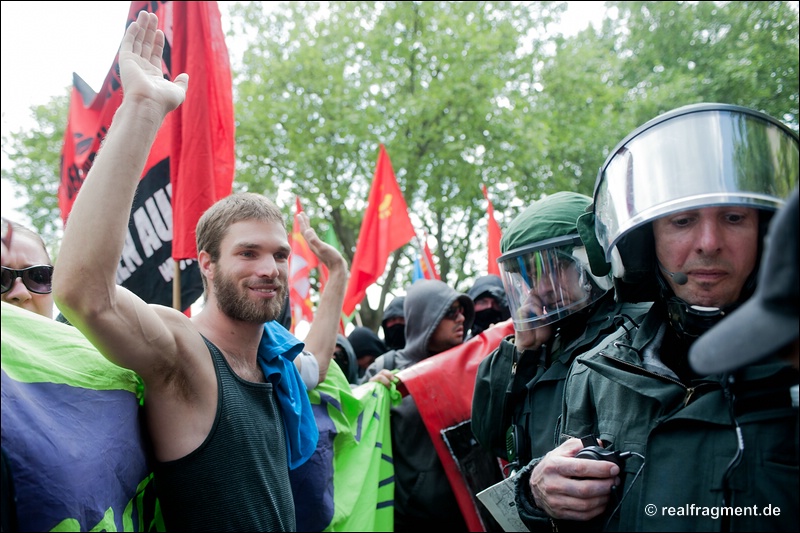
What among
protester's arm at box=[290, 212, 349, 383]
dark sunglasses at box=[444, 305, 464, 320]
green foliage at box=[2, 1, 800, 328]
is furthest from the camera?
green foliage at box=[2, 1, 800, 328]

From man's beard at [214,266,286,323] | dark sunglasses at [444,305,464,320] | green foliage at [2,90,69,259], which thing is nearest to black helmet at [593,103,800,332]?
man's beard at [214,266,286,323]

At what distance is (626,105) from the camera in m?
15.7

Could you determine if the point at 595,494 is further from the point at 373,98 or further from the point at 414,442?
the point at 373,98

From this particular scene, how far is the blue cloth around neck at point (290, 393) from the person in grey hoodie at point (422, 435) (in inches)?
54.8

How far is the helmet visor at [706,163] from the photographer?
5.40ft

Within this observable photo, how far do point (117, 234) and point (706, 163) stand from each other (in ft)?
5.26

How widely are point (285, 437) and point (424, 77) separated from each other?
13.9 meters

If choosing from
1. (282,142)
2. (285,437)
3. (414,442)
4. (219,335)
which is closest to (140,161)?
(219,335)

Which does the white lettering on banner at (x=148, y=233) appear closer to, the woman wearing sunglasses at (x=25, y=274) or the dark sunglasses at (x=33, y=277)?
the woman wearing sunglasses at (x=25, y=274)

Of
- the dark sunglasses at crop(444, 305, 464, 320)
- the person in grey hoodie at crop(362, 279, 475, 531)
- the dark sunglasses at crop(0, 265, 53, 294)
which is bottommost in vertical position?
the person in grey hoodie at crop(362, 279, 475, 531)

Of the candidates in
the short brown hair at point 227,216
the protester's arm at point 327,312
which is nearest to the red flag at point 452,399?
the protester's arm at point 327,312

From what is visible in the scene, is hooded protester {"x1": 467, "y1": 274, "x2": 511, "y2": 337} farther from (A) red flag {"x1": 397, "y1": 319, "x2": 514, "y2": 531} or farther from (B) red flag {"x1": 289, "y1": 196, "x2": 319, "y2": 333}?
Result: (B) red flag {"x1": 289, "y1": 196, "x2": 319, "y2": 333}

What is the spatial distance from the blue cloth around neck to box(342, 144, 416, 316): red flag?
10.8 ft

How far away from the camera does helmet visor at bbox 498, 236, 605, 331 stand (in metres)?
2.86
